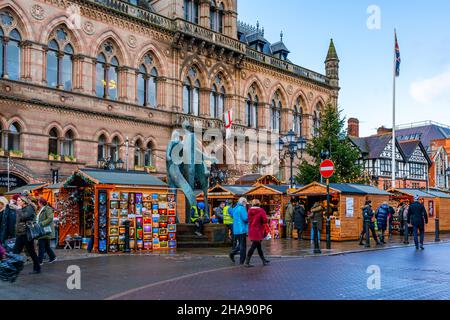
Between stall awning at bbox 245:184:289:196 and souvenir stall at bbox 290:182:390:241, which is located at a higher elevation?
stall awning at bbox 245:184:289:196

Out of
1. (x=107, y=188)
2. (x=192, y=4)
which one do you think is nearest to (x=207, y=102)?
(x=192, y=4)

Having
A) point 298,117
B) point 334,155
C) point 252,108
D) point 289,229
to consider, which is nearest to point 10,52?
point 289,229

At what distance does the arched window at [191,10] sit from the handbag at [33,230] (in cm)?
2923

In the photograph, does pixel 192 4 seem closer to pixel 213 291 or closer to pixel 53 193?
pixel 53 193

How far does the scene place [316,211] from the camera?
21297 millimetres

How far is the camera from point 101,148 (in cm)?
3212

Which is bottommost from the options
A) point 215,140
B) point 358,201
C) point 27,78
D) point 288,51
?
point 358,201

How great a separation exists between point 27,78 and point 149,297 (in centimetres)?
2282

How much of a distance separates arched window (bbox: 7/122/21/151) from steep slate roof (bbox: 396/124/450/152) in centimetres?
7089

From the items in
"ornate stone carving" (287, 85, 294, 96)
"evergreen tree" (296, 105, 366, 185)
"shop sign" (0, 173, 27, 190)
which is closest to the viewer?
"shop sign" (0, 173, 27, 190)

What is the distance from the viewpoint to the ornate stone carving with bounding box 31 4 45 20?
28734 mm

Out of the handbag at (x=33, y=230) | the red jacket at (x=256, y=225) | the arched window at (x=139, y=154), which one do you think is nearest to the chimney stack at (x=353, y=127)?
the arched window at (x=139, y=154)

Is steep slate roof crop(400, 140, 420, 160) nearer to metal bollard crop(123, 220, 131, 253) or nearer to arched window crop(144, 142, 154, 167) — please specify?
arched window crop(144, 142, 154, 167)

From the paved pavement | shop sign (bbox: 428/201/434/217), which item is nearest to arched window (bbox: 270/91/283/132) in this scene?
shop sign (bbox: 428/201/434/217)
